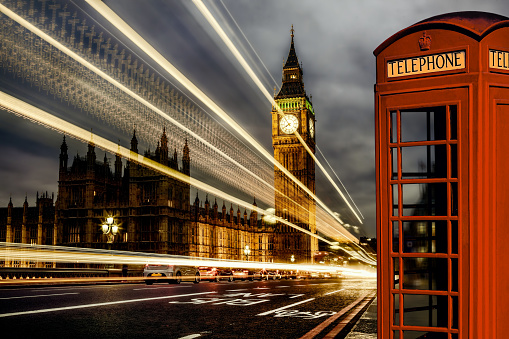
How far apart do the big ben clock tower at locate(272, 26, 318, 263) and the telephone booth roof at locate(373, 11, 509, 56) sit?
91967 mm

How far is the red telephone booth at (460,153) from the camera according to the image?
12.6ft

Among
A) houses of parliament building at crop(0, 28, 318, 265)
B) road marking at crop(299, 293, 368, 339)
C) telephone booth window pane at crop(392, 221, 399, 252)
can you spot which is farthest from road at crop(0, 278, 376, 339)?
houses of parliament building at crop(0, 28, 318, 265)

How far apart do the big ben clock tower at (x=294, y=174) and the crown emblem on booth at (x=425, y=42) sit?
92.0 metres

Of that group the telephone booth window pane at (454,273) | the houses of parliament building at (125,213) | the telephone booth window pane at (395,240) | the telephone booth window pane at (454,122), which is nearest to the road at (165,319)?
the telephone booth window pane at (395,240)

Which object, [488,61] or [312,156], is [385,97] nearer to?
[488,61]

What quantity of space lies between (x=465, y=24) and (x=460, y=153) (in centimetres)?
102

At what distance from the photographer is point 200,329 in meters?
8.11

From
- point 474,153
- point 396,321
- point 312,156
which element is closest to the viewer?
point 474,153

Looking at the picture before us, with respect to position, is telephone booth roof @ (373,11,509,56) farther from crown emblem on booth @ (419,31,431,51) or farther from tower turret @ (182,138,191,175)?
tower turret @ (182,138,191,175)

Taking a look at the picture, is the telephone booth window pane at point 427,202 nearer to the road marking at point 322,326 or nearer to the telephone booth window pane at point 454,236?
the telephone booth window pane at point 454,236

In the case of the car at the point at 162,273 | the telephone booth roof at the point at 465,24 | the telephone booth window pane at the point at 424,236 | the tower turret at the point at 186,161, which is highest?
the tower turret at the point at 186,161

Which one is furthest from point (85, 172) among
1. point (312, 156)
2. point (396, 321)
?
point (396, 321)

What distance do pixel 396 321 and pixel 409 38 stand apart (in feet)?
7.98

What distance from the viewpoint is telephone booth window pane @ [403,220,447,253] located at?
15.7 ft
